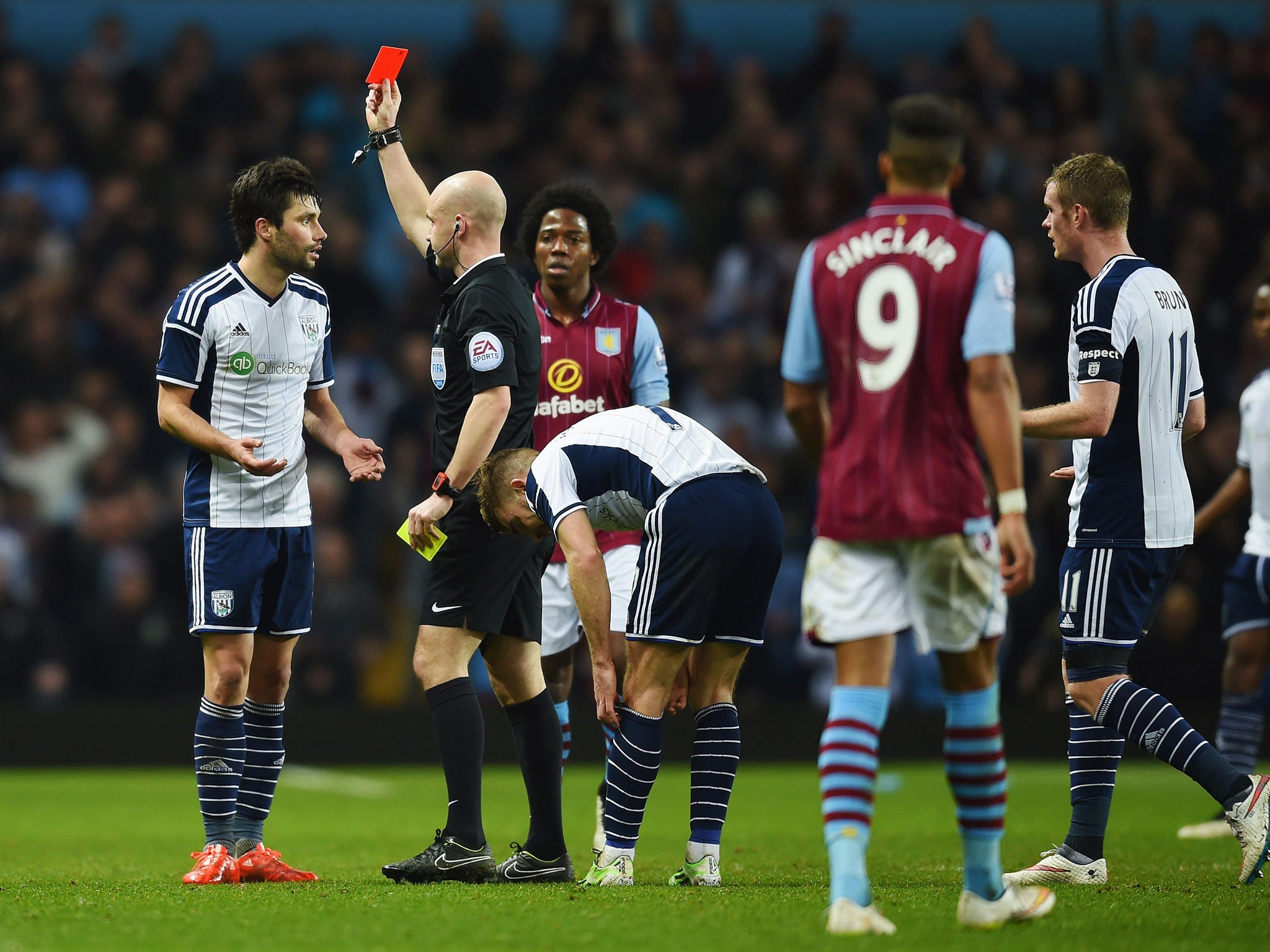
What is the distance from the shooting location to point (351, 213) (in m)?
15.5

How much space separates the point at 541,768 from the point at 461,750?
310 mm

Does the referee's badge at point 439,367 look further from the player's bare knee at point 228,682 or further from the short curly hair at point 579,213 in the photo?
the short curly hair at point 579,213

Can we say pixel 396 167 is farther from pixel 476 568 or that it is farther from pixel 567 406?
pixel 476 568

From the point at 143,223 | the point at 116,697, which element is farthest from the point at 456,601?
the point at 143,223

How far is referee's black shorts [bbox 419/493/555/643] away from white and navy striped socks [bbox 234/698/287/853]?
Result: 2.71 ft

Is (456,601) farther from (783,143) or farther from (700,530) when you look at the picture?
(783,143)

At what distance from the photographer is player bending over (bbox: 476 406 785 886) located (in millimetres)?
5348

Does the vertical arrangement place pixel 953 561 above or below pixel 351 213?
below

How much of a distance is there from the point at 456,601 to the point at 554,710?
592 mm

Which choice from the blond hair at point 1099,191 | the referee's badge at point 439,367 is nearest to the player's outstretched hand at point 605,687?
the referee's badge at point 439,367

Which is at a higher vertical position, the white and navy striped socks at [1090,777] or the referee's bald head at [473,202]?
the referee's bald head at [473,202]

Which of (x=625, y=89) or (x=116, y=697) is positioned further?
(x=625, y=89)

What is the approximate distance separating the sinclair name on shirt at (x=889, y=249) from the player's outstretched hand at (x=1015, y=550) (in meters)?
0.72

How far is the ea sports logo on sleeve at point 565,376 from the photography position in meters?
7.07
